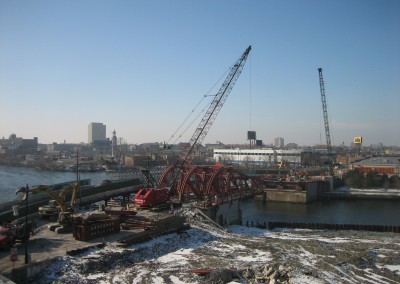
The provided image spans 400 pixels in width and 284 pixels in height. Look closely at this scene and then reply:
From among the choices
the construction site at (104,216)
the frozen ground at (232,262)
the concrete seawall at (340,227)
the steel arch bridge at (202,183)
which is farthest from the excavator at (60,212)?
the concrete seawall at (340,227)

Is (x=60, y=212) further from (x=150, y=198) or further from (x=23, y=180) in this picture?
(x=23, y=180)

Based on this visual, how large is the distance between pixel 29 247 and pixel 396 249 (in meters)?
20.6

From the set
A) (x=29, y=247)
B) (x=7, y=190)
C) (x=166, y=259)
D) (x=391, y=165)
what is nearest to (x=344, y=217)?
(x=166, y=259)

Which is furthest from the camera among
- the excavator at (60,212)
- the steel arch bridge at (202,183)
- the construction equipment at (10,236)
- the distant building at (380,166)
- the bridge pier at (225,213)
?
the distant building at (380,166)

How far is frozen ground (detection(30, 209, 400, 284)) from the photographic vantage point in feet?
56.0

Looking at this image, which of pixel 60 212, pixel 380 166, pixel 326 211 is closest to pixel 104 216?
pixel 60 212

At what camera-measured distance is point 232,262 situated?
64.1 ft

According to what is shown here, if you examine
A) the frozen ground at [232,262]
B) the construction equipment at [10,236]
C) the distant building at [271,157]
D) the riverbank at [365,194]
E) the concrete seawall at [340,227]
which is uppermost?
the distant building at [271,157]

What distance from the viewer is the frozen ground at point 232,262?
672 inches

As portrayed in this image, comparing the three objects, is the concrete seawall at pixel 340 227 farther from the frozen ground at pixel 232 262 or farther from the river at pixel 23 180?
the river at pixel 23 180

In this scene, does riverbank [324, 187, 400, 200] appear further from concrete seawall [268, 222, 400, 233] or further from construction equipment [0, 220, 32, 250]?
construction equipment [0, 220, 32, 250]

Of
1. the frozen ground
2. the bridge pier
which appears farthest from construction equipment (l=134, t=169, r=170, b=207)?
the frozen ground

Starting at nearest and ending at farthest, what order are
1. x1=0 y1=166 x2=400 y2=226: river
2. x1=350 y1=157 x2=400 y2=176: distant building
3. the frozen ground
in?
the frozen ground → x1=0 y1=166 x2=400 y2=226: river → x1=350 y1=157 x2=400 y2=176: distant building

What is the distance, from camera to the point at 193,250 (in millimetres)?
21953
